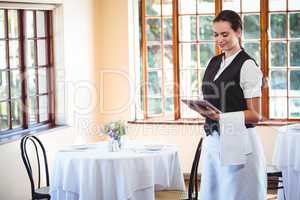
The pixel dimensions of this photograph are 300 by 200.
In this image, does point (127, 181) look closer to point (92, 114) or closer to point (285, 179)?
point (285, 179)

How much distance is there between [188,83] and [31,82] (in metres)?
1.95

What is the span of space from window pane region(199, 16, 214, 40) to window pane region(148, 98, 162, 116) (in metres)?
0.91

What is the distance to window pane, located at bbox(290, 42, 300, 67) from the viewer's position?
700 centimetres

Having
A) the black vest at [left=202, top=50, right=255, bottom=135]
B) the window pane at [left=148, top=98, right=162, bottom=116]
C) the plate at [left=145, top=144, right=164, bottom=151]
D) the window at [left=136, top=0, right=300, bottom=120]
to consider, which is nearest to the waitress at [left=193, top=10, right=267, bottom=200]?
the black vest at [left=202, top=50, right=255, bottom=135]

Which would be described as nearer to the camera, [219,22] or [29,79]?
[219,22]

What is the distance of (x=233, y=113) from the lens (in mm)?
3576

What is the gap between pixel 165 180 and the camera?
16.7ft

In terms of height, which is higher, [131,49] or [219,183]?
[131,49]

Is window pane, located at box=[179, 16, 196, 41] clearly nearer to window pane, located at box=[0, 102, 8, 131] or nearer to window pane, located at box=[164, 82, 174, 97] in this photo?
window pane, located at box=[164, 82, 174, 97]

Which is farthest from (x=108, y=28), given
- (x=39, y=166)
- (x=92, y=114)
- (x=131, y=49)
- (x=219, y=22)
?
(x=219, y=22)

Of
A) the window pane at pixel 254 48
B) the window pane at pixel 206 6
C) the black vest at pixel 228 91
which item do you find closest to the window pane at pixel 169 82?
the window pane at pixel 206 6

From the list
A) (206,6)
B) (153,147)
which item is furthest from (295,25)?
(153,147)

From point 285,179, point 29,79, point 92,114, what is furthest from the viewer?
point 92,114

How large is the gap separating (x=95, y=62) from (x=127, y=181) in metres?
2.78
